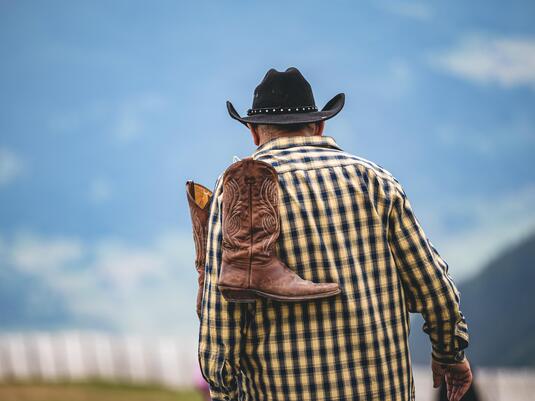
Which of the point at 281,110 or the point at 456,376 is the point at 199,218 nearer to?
the point at 281,110

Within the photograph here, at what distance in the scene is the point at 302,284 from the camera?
2.57 metres

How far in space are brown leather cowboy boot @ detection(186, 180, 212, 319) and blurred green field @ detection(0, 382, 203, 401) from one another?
20.8ft

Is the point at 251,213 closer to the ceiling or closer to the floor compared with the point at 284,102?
closer to the floor

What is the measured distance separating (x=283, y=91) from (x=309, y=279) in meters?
0.67

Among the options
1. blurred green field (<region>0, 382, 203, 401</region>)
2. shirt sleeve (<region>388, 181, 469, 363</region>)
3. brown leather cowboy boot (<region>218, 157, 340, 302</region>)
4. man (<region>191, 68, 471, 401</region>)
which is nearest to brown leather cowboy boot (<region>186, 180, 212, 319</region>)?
man (<region>191, 68, 471, 401</region>)

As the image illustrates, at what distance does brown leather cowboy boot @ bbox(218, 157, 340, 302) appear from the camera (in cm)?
256

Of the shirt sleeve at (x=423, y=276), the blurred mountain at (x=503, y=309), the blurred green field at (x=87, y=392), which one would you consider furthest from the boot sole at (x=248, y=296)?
the blurred mountain at (x=503, y=309)

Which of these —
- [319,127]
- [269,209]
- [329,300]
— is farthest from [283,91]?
[329,300]

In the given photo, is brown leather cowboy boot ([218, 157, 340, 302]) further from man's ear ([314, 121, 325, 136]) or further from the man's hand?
the man's hand

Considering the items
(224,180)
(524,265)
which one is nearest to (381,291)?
(224,180)

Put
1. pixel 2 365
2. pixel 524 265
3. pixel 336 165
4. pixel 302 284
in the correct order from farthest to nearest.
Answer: pixel 524 265 → pixel 2 365 → pixel 336 165 → pixel 302 284

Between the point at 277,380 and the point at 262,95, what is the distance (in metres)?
0.95

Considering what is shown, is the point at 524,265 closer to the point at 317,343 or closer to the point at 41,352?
the point at 41,352

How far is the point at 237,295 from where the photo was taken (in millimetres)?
2564
